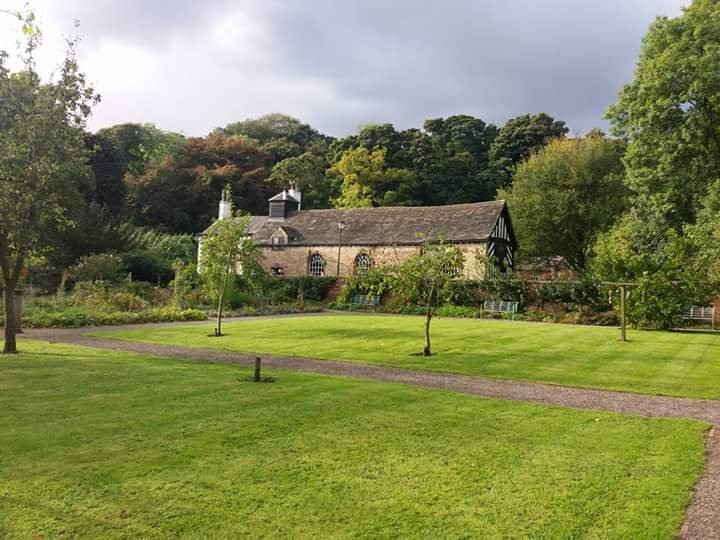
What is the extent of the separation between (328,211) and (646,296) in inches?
1086

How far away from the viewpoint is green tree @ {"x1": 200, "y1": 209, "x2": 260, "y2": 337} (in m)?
20.2

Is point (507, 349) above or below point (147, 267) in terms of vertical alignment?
below

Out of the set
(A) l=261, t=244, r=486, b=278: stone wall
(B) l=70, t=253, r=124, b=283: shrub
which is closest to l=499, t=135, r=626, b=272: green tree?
(A) l=261, t=244, r=486, b=278: stone wall

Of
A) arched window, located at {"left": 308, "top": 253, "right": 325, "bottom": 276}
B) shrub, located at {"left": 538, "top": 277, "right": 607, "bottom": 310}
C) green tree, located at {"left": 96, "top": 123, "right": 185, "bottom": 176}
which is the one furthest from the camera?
green tree, located at {"left": 96, "top": 123, "right": 185, "bottom": 176}

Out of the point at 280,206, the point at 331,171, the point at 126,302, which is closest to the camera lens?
the point at 126,302

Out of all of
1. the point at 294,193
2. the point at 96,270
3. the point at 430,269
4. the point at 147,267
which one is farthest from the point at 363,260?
the point at 430,269

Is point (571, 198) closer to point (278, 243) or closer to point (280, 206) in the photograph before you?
point (278, 243)

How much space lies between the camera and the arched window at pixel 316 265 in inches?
1655

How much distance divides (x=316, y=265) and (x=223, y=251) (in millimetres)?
22003

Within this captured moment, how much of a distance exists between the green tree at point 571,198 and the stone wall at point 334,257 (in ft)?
24.4

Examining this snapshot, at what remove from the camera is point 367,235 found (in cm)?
4088

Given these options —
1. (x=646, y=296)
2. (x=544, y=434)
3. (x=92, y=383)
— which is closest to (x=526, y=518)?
(x=544, y=434)

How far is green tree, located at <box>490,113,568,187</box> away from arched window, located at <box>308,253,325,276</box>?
922 inches

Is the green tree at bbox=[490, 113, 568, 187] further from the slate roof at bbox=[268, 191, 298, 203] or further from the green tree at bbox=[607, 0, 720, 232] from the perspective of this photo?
the green tree at bbox=[607, 0, 720, 232]
